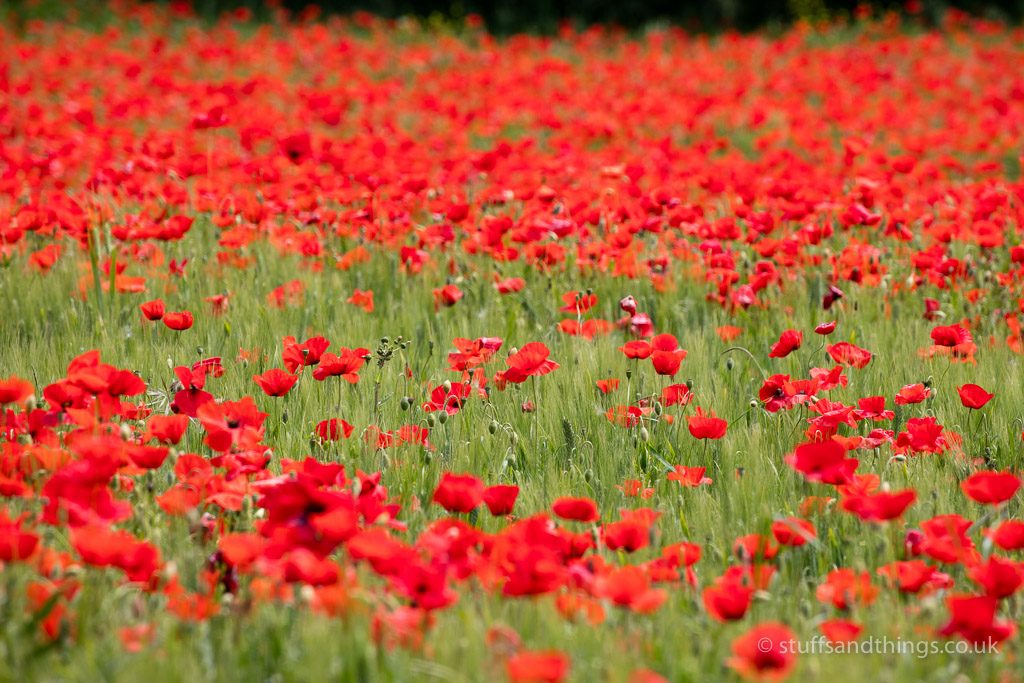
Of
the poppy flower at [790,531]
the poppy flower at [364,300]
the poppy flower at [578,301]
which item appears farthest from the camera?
the poppy flower at [364,300]

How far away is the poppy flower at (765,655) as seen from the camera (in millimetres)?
1350

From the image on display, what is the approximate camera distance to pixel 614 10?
1383 centimetres

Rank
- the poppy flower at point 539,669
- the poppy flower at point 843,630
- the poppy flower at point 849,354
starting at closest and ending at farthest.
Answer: the poppy flower at point 539,669, the poppy flower at point 843,630, the poppy flower at point 849,354

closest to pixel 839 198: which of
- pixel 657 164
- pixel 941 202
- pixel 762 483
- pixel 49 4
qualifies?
pixel 941 202

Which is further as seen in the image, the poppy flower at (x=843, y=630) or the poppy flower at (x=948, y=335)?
the poppy flower at (x=948, y=335)

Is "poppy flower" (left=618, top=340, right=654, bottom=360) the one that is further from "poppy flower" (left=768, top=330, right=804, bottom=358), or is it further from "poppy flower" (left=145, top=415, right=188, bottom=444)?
"poppy flower" (left=145, top=415, right=188, bottom=444)

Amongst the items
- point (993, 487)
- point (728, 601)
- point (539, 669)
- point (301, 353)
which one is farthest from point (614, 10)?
point (539, 669)

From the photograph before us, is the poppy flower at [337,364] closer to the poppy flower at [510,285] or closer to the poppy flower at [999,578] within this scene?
the poppy flower at [510,285]

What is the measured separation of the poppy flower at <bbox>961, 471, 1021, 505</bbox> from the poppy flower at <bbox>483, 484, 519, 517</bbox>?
0.75m

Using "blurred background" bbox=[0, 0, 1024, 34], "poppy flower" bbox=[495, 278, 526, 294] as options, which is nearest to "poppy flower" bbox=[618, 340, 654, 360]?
"poppy flower" bbox=[495, 278, 526, 294]

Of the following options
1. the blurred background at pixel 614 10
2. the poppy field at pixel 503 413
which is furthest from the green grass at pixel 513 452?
the blurred background at pixel 614 10

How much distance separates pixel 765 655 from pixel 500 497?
0.66 meters

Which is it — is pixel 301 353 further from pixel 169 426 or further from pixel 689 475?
pixel 689 475

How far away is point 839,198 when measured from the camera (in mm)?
4902
